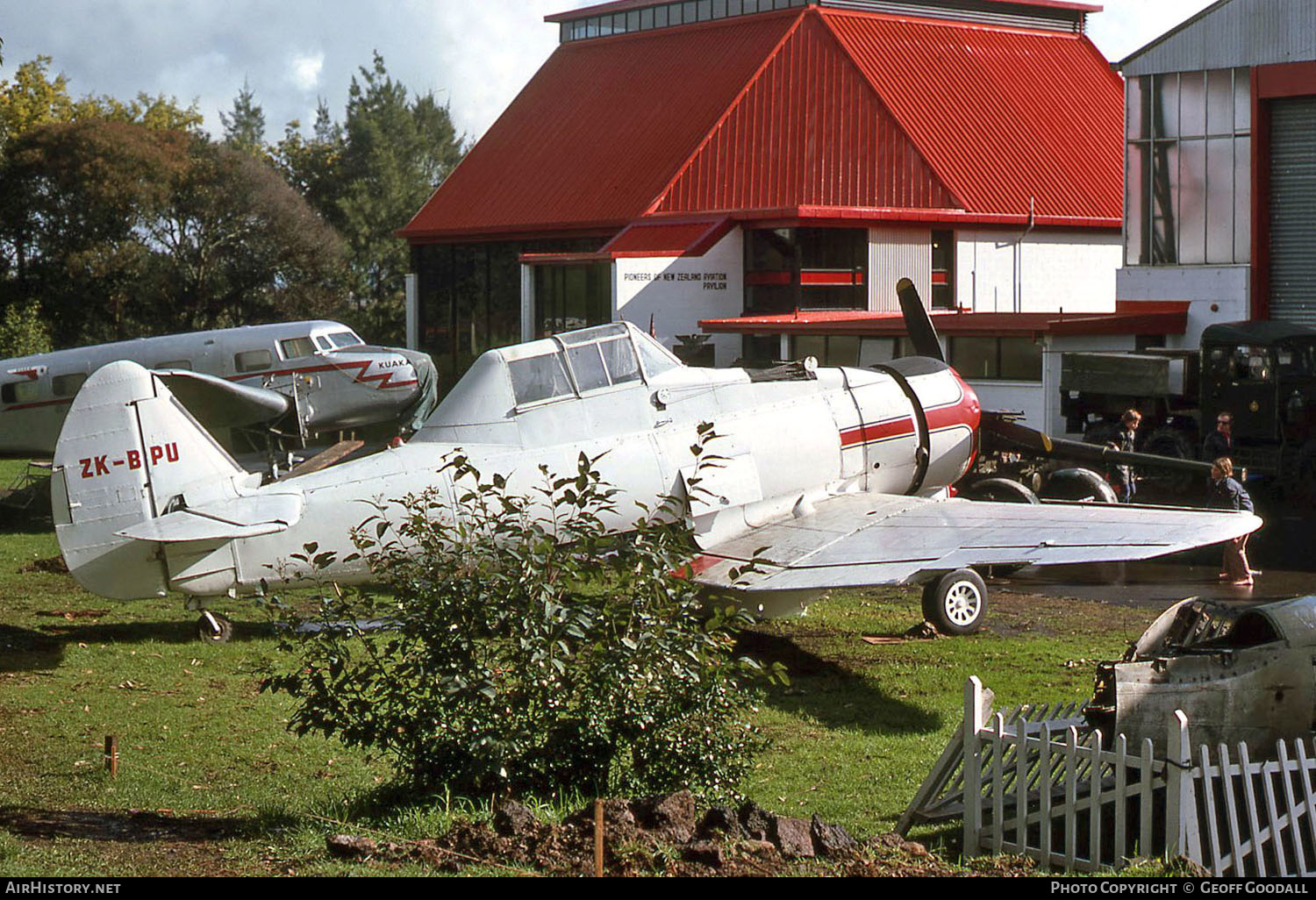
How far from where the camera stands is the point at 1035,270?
40906mm

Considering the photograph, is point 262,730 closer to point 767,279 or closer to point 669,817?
point 669,817

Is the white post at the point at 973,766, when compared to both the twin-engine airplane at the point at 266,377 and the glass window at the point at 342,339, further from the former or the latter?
the glass window at the point at 342,339

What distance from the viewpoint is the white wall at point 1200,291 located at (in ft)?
97.2

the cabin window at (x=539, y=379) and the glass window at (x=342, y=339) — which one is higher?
the glass window at (x=342, y=339)

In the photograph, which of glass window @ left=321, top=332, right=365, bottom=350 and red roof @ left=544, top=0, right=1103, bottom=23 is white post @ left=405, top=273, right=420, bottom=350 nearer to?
red roof @ left=544, top=0, right=1103, bottom=23

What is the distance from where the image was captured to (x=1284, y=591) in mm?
16469

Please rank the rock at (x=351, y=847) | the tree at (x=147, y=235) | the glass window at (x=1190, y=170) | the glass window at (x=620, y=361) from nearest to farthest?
the rock at (x=351, y=847)
the glass window at (x=620, y=361)
the glass window at (x=1190, y=170)
the tree at (x=147, y=235)

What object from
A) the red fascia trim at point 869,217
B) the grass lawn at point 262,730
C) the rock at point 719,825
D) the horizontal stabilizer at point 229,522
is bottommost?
the grass lawn at point 262,730

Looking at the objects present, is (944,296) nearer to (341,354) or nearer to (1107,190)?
(1107,190)

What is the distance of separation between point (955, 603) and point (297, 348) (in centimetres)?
1333

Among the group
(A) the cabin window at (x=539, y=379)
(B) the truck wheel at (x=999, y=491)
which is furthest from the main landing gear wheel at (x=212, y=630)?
(B) the truck wheel at (x=999, y=491)

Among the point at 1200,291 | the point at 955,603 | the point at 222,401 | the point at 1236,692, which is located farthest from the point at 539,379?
the point at 1200,291

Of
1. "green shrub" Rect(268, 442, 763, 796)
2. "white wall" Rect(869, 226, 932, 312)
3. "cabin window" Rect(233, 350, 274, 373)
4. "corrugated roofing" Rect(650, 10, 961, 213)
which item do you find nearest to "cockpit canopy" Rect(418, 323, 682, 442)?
"green shrub" Rect(268, 442, 763, 796)

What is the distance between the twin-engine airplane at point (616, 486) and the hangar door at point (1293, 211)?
59.7ft
